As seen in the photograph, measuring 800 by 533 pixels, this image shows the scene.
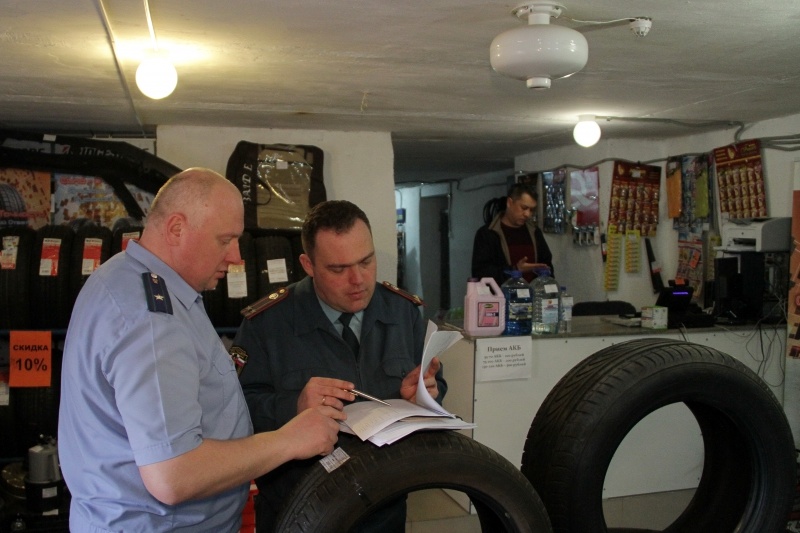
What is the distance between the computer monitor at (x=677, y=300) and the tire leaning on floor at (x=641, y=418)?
274 centimetres

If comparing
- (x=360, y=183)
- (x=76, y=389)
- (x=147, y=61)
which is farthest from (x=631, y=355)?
(x=360, y=183)

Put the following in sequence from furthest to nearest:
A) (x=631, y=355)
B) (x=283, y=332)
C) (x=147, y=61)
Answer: (x=147, y=61) → (x=283, y=332) → (x=631, y=355)

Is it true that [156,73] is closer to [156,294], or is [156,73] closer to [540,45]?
[540,45]

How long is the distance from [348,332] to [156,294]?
785 millimetres

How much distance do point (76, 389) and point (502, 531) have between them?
2.91ft

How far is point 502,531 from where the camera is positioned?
144cm

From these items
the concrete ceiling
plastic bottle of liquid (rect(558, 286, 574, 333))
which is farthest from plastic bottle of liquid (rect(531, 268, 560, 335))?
the concrete ceiling

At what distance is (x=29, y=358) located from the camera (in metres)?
3.98

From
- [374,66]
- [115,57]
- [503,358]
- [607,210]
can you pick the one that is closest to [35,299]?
[115,57]

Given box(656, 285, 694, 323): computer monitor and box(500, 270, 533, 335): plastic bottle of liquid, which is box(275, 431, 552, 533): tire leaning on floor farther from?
box(656, 285, 694, 323): computer monitor

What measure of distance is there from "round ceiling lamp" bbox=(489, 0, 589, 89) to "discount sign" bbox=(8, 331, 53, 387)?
2971mm

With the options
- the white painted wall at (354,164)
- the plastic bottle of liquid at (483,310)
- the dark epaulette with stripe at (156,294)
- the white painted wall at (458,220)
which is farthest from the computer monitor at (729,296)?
the white painted wall at (458,220)

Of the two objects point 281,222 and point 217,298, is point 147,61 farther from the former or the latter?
point 281,222

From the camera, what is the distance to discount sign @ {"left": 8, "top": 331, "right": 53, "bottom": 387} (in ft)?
13.0
